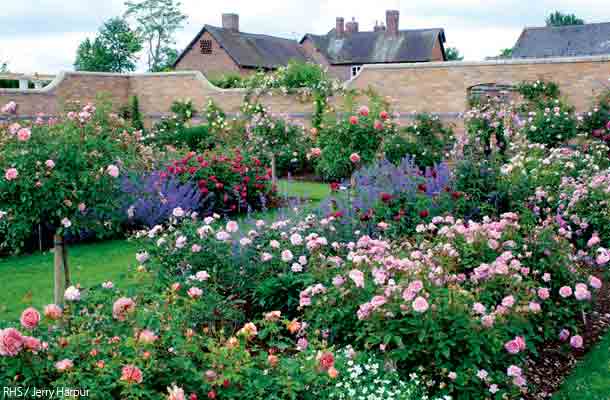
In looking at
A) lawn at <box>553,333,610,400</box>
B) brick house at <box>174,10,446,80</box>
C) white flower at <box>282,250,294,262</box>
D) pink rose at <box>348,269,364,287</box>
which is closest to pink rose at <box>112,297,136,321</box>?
pink rose at <box>348,269,364,287</box>

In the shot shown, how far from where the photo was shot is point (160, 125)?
1756cm

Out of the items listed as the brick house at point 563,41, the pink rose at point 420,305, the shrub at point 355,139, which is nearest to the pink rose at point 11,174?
the pink rose at point 420,305

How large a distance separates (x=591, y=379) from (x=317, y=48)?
129ft

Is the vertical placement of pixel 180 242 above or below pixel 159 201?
above

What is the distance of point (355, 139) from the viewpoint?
30.0 feet

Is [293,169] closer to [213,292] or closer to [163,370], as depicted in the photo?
[213,292]

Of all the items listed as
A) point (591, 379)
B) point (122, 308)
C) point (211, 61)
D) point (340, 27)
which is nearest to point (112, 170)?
point (122, 308)

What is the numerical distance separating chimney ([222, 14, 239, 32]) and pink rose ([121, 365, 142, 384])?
36661 mm

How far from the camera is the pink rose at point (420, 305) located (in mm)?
3275

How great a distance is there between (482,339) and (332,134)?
20.8ft

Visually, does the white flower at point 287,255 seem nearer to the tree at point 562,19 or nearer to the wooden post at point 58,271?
the wooden post at point 58,271

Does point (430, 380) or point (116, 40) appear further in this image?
point (116, 40)

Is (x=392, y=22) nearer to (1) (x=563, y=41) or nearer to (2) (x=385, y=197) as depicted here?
(1) (x=563, y=41)

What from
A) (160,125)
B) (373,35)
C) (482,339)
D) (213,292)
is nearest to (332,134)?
(213,292)
